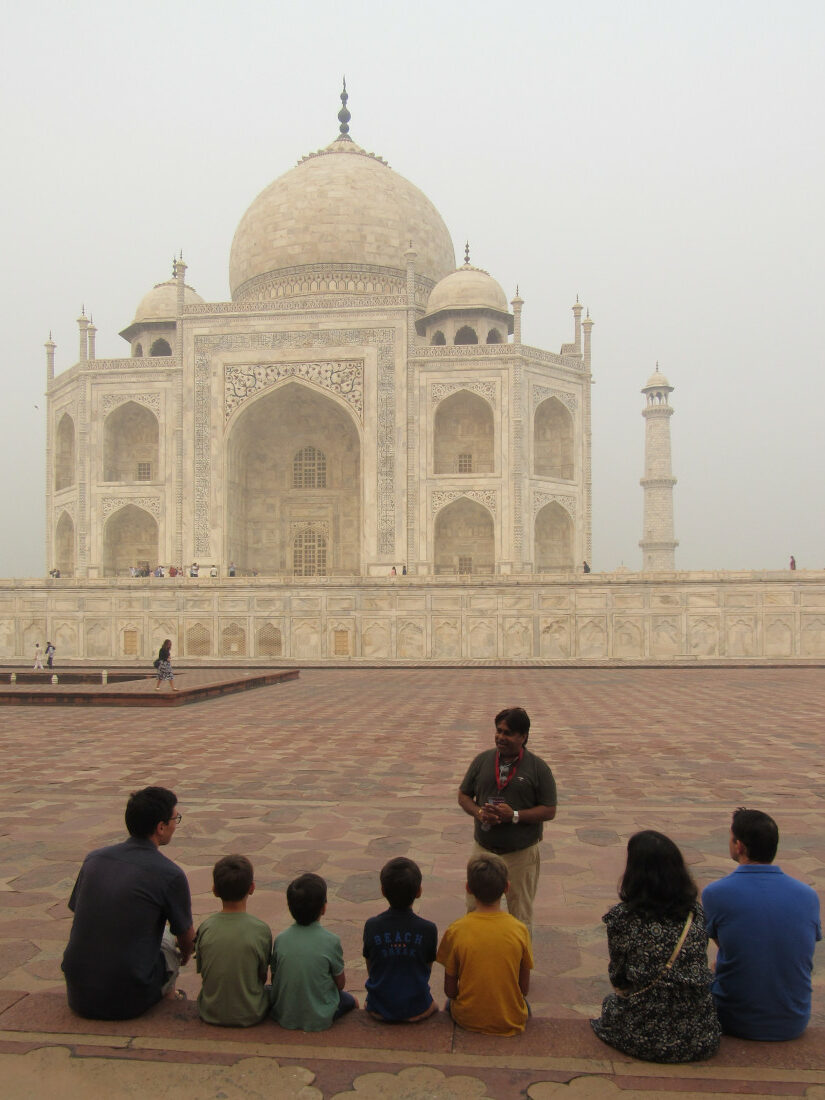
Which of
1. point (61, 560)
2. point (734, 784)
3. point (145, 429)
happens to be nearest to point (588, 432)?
point (145, 429)

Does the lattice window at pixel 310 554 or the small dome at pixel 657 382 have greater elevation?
the small dome at pixel 657 382

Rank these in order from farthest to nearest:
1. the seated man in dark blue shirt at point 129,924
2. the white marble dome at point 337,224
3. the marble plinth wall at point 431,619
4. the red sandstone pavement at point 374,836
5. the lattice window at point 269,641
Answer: the white marble dome at point 337,224 < the lattice window at point 269,641 < the marble plinth wall at point 431,619 < the seated man in dark blue shirt at point 129,924 < the red sandstone pavement at point 374,836

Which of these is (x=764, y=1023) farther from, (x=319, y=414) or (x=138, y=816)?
(x=319, y=414)

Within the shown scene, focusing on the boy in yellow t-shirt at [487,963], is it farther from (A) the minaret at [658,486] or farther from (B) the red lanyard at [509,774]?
(A) the minaret at [658,486]

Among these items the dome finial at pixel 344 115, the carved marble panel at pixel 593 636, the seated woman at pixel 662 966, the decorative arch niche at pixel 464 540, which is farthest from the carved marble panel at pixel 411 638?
the dome finial at pixel 344 115

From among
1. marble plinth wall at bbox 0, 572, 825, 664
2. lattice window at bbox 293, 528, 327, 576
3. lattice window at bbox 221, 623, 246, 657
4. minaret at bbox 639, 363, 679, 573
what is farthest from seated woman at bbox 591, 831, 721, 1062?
minaret at bbox 639, 363, 679, 573

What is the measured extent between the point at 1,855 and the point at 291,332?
22858 mm

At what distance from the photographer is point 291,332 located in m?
26.0

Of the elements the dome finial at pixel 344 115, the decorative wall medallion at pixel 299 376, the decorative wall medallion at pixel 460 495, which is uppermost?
the dome finial at pixel 344 115

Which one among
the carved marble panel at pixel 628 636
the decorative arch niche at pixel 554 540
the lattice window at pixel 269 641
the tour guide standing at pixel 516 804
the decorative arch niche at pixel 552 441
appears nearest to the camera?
the tour guide standing at pixel 516 804

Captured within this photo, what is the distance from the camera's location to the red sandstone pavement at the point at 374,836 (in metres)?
2.31

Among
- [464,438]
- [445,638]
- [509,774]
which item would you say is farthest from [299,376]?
[509,774]

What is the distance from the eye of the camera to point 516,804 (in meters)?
3.13

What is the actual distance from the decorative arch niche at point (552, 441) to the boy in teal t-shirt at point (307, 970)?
82.0 ft
